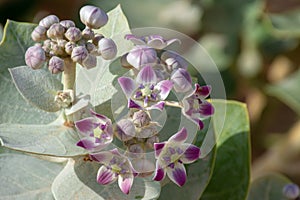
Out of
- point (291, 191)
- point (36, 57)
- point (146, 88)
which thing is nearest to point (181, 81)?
point (146, 88)

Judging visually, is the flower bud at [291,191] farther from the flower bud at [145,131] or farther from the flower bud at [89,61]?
the flower bud at [89,61]

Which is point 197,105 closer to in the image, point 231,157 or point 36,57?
point 36,57

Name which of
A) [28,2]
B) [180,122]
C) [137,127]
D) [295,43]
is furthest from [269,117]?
[137,127]

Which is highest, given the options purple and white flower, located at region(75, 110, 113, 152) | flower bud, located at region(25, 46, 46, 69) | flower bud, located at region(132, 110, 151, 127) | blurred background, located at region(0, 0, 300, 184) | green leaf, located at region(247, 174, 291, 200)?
flower bud, located at region(25, 46, 46, 69)

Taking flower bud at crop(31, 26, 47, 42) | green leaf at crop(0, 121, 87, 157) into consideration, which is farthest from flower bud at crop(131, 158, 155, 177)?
flower bud at crop(31, 26, 47, 42)

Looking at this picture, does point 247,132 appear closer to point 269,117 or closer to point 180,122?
point 180,122

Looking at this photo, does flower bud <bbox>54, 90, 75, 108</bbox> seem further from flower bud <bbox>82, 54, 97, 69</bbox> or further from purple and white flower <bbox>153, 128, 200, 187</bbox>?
purple and white flower <bbox>153, 128, 200, 187</bbox>
